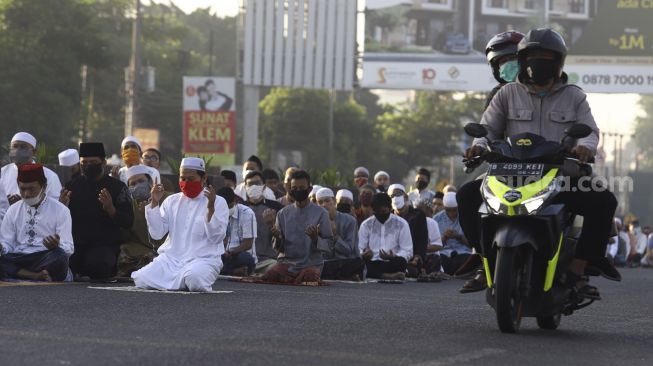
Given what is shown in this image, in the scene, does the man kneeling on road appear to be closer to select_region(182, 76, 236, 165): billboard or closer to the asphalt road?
the asphalt road

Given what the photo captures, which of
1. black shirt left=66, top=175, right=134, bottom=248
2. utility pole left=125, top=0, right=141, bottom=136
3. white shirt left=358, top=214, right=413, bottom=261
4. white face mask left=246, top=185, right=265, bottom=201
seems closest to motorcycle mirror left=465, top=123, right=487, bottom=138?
black shirt left=66, top=175, right=134, bottom=248

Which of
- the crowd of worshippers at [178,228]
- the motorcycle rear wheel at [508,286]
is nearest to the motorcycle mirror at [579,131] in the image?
the motorcycle rear wheel at [508,286]

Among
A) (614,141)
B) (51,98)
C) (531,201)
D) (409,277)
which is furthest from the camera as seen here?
(614,141)

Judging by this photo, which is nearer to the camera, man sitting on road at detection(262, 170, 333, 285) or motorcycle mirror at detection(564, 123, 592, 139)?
motorcycle mirror at detection(564, 123, 592, 139)

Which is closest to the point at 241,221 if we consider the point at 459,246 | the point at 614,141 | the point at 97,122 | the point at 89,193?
the point at 89,193

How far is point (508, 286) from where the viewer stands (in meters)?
9.18

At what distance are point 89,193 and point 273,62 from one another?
33.6 metres

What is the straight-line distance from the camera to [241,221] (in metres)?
18.4

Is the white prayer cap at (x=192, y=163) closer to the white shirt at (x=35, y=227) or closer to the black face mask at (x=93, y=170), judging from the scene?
the white shirt at (x=35, y=227)

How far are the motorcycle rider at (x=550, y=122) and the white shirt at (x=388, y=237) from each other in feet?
33.8

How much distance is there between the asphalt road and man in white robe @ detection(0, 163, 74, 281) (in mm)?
1118

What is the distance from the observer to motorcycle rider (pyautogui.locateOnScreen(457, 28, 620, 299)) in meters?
9.81

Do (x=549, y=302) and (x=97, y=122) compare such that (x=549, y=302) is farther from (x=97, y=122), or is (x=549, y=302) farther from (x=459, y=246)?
(x=97, y=122)

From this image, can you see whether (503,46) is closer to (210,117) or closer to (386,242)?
(386,242)
